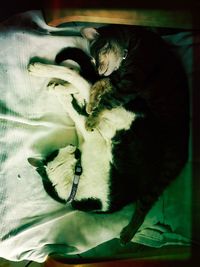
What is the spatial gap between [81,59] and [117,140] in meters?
0.26

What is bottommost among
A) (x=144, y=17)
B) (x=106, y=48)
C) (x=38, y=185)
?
(x=38, y=185)

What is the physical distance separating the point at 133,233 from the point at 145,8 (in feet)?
2.25

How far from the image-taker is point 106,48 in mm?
1025

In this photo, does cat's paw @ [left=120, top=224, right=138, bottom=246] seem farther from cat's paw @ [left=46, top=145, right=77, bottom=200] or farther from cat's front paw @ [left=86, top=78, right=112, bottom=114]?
cat's front paw @ [left=86, top=78, right=112, bottom=114]

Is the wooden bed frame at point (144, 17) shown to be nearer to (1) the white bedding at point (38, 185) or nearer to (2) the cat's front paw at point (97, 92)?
(1) the white bedding at point (38, 185)

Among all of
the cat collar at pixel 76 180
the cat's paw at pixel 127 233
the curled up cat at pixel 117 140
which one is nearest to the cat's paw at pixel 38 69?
the curled up cat at pixel 117 140

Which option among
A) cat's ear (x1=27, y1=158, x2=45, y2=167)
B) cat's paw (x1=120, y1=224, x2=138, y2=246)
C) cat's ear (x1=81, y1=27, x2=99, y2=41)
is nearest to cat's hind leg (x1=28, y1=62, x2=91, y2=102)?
cat's ear (x1=81, y1=27, x2=99, y2=41)

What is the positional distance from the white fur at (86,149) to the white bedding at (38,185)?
0.03 meters

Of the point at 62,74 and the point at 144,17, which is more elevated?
the point at 144,17

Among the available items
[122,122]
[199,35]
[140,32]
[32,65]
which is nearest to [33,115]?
[32,65]

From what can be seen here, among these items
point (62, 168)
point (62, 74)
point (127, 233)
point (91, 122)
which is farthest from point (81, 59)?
point (127, 233)

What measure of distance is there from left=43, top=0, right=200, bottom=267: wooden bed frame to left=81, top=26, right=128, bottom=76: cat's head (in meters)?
0.04

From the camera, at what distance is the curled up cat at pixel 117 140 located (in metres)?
1.01

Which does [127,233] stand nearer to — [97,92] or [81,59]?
[97,92]
